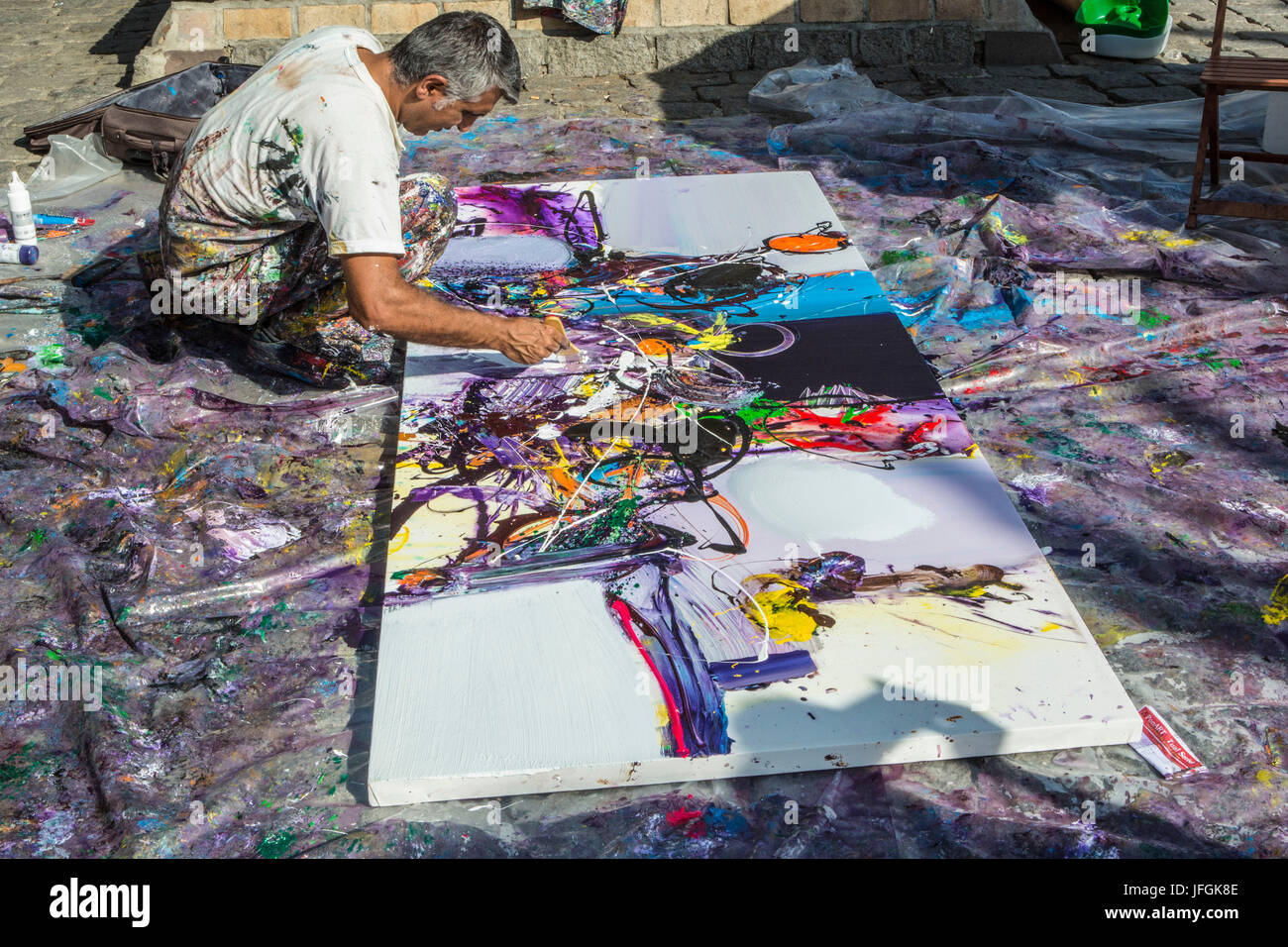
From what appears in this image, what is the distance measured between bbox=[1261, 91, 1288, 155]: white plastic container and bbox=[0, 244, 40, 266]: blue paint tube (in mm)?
4249

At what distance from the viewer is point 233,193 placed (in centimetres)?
271

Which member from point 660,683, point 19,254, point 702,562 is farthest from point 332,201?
point 19,254

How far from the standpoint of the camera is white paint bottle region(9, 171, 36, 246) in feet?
12.0

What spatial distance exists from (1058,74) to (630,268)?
10.3 ft

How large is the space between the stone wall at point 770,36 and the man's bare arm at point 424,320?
3242 millimetres

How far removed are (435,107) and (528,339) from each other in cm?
56

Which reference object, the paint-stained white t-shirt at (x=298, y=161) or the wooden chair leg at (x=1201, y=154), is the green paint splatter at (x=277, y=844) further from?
the wooden chair leg at (x=1201, y=154)

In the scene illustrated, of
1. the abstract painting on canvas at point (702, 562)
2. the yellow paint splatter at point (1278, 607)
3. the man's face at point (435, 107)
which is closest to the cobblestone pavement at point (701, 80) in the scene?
the abstract painting on canvas at point (702, 562)

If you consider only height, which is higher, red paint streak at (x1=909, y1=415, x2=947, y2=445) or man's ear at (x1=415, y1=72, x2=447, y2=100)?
man's ear at (x1=415, y1=72, x2=447, y2=100)

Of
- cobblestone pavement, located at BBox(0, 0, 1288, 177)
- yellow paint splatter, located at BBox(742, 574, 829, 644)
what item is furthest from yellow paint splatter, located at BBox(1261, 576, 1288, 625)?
cobblestone pavement, located at BBox(0, 0, 1288, 177)

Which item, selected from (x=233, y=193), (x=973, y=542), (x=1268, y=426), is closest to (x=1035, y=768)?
(x=973, y=542)

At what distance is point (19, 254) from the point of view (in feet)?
11.9

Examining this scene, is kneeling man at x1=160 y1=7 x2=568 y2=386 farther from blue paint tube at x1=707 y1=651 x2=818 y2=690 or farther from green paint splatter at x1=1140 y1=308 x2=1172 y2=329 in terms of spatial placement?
green paint splatter at x1=1140 y1=308 x2=1172 y2=329

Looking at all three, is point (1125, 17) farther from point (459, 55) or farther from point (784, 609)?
point (784, 609)
